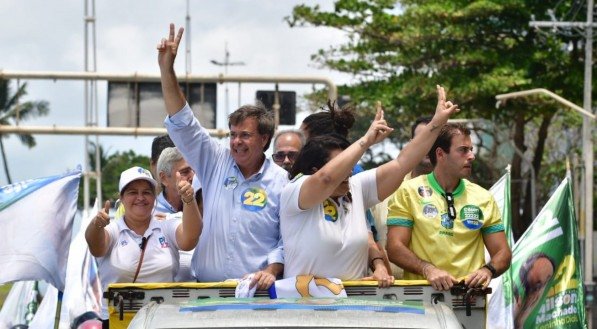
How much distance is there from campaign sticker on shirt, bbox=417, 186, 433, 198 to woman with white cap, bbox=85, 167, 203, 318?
1.21 m

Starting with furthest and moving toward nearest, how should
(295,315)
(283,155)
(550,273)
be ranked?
(550,273)
(283,155)
(295,315)

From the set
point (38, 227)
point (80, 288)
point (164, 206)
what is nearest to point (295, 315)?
point (164, 206)

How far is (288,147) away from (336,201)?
2292 mm

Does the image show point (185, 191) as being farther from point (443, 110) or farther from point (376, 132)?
point (443, 110)

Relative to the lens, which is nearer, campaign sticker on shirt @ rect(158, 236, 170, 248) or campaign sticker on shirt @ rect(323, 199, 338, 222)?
campaign sticker on shirt @ rect(323, 199, 338, 222)

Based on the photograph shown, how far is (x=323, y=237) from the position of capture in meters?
7.18

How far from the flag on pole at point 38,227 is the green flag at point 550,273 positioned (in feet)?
9.04

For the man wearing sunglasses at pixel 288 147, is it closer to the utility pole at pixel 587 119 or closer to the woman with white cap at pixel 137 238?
the woman with white cap at pixel 137 238

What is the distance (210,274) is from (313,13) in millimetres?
27352

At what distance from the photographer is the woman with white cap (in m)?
7.84

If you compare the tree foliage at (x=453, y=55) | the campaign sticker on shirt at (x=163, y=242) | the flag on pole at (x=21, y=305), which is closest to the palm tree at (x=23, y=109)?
the tree foliage at (x=453, y=55)

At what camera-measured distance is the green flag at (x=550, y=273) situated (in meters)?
9.67

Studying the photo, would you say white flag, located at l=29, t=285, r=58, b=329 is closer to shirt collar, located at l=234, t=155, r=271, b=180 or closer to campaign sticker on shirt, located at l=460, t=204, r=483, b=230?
shirt collar, located at l=234, t=155, r=271, b=180

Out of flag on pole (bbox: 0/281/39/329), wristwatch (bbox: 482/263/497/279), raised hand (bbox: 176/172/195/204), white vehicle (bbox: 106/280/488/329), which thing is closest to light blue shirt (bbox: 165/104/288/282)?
raised hand (bbox: 176/172/195/204)
